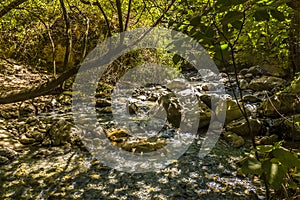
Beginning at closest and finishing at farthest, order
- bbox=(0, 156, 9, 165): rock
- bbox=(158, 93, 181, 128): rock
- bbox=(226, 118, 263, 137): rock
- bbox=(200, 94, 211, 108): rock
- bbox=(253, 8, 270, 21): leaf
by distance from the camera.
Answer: bbox=(253, 8, 270, 21): leaf → bbox=(0, 156, 9, 165): rock → bbox=(226, 118, 263, 137): rock → bbox=(158, 93, 181, 128): rock → bbox=(200, 94, 211, 108): rock

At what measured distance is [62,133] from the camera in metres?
5.18

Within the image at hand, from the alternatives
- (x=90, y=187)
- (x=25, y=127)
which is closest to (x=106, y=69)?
(x=25, y=127)

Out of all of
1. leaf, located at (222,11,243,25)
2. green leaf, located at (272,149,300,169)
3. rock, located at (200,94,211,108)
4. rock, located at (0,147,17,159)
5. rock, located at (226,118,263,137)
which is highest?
leaf, located at (222,11,243,25)

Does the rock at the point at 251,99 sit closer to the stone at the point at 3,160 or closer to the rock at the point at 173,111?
the rock at the point at 173,111

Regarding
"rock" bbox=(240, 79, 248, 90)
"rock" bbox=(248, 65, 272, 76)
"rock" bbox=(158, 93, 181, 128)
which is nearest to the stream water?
"rock" bbox=(158, 93, 181, 128)

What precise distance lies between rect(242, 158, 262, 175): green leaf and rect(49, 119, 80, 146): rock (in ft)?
14.3

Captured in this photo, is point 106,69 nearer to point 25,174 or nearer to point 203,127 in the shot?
point 203,127

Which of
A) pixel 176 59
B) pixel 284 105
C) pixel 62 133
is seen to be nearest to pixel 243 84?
pixel 284 105

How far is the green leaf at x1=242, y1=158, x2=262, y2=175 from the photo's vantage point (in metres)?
1.04

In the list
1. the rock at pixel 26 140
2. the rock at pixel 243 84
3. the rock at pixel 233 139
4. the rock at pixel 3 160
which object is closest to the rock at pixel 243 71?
the rock at pixel 243 84

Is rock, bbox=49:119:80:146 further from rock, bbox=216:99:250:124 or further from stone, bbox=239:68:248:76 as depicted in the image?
stone, bbox=239:68:248:76

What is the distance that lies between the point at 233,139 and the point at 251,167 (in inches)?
168

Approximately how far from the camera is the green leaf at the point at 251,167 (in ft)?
3.43

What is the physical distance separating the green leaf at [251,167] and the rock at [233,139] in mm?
4092
